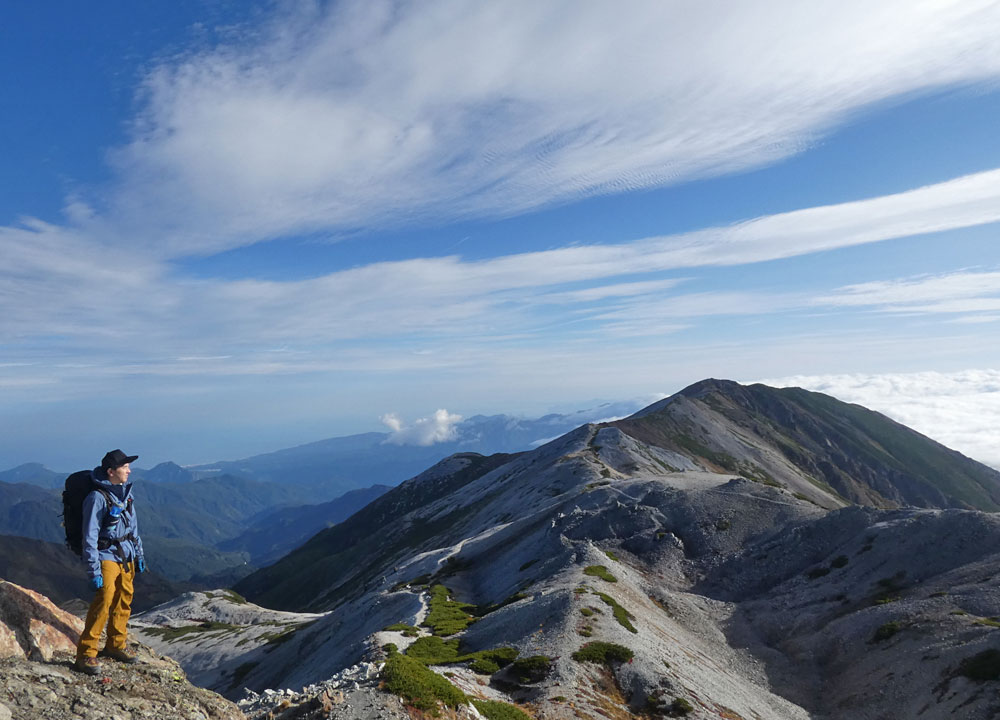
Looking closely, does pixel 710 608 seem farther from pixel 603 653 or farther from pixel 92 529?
pixel 92 529

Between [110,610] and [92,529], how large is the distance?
8.86ft

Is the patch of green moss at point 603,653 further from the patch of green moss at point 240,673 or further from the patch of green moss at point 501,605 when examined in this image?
the patch of green moss at point 240,673

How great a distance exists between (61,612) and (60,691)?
17.6 ft

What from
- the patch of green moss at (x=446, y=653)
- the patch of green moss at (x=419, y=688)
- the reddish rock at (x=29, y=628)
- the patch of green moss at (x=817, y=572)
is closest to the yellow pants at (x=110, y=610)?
the reddish rock at (x=29, y=628)

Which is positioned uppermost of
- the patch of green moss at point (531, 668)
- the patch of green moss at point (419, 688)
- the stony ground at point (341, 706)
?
the stony ground at point (341, 706)

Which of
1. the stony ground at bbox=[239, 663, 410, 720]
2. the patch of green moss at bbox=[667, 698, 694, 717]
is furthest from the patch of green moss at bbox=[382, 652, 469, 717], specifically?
the patch of green moss at bbox=[667, 698, 694, 717]

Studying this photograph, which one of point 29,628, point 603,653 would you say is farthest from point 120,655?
point 603,653

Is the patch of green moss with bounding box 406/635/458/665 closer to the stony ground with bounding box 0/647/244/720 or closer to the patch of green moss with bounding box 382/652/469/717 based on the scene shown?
the patch of green moss with bounding box 382/652/469/717

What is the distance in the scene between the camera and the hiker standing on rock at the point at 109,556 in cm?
1540

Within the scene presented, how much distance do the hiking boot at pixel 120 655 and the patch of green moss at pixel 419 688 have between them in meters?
7.91

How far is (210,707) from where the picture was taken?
1605 cm

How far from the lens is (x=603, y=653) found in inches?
1307

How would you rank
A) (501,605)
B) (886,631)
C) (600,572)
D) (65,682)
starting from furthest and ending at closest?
(600,572), (501,605), (886,631), (65,682)

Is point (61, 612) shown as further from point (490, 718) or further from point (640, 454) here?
point (640, 454)
